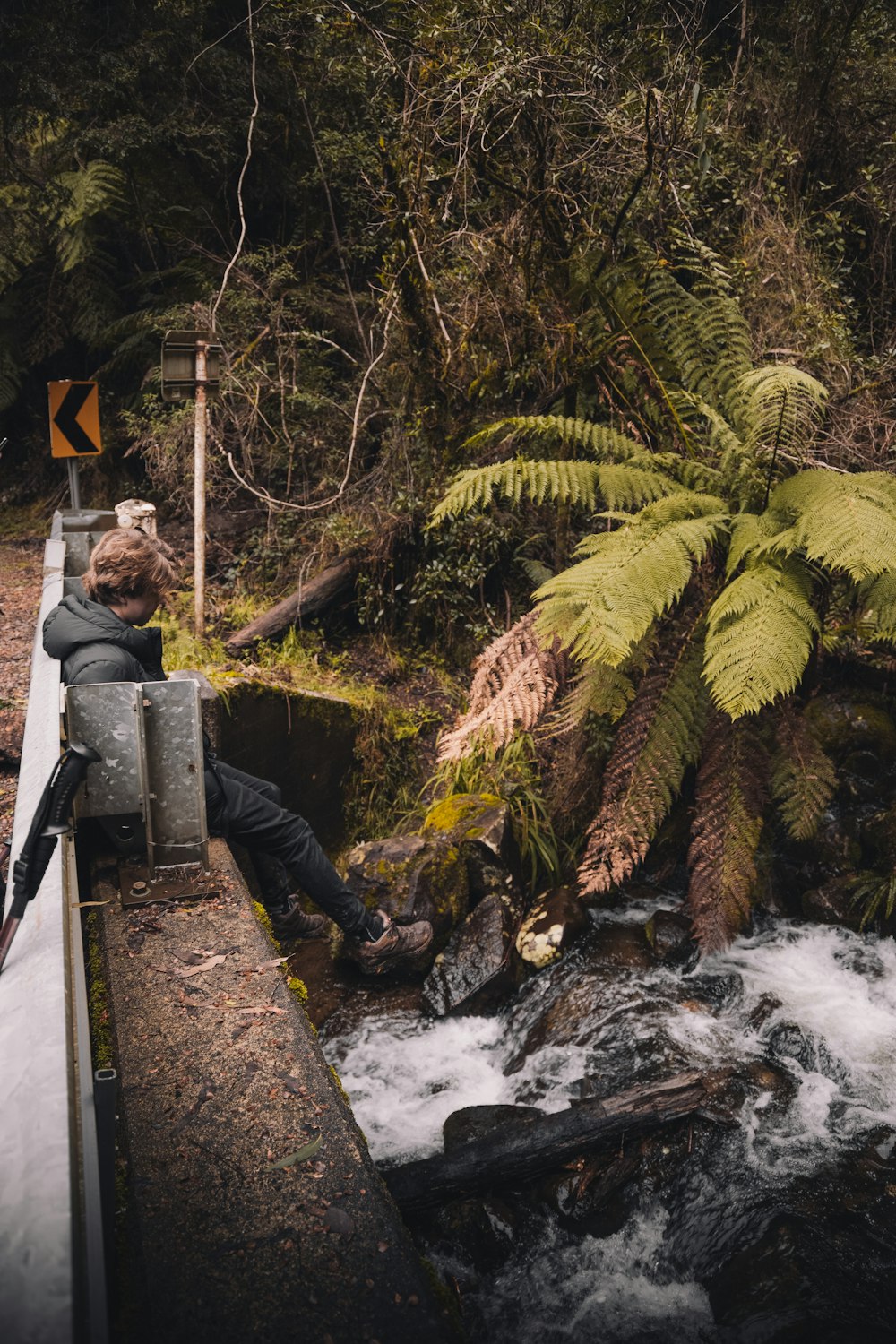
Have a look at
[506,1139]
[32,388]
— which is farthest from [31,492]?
[506,1139]

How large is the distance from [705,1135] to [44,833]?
Result: 121 inches

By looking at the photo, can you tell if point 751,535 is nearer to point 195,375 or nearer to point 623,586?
point 623,586

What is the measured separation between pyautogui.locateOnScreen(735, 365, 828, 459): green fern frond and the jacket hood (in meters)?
3.11

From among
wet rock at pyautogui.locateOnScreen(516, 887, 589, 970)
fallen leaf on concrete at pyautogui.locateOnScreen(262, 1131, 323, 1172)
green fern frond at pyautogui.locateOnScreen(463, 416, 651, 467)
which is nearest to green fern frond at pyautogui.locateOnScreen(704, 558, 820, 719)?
green fern frond at pyautogui.locateOnScreen(463, 416, 651, 467)

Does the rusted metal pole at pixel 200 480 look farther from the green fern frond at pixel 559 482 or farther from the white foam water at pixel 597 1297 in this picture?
the white foam water at pixel 597 1297

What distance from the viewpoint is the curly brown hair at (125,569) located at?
3404mm

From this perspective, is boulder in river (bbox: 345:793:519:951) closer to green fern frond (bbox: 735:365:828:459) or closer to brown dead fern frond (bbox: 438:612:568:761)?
brown dead fern frond (bbox: 438:612:568:761)

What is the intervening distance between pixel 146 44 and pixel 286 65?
1410 mm

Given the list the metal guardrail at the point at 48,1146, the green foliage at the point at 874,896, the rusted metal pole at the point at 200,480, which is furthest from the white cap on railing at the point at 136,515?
the green foliage at the point at 874,896

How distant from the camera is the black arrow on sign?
6695mm

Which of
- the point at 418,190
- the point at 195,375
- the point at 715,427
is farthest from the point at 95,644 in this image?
the point at 418,190

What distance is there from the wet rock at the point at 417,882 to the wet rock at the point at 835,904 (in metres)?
2.09

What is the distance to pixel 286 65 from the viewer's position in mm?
7941

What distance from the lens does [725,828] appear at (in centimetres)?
443
